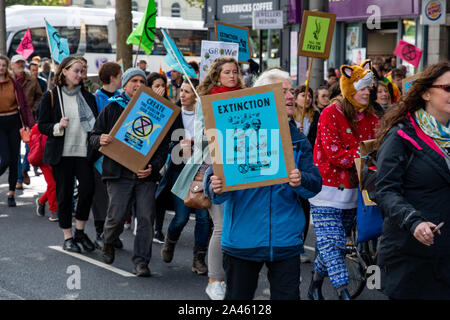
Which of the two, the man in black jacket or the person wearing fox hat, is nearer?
the person wearing fox hat

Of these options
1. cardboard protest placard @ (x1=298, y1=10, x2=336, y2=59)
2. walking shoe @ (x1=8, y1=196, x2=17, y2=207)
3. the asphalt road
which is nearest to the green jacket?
the asphalt road

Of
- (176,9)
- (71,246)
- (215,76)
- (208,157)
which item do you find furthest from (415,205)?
(176,9)

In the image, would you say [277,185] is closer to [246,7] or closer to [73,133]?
[73,133]

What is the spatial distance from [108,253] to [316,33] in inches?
135

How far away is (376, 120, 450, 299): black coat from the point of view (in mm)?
3623

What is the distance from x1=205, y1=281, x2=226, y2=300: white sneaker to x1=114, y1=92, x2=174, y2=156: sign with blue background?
4.55 ft

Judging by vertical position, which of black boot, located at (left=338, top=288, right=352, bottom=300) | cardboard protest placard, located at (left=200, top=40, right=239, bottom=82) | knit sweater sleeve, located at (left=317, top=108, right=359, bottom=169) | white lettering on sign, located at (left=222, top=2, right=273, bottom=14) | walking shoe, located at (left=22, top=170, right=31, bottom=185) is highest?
white lettering on sign, located at (left=222, top=2, right=273, bottom=14)

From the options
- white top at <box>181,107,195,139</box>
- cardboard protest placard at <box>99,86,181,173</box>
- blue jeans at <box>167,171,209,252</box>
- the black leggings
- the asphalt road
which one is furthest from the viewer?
the black leggings

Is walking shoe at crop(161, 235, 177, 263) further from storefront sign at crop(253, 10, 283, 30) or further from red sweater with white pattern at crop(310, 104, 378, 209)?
storefront sign at crop(253, 10, 283, 30)

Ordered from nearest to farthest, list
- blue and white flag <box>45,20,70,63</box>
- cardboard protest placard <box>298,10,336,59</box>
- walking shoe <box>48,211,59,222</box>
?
cardboard protest placard <box>298,10,336,59</box>, blue and white flag <box>45,20,70,63</box>, walking shoe <box>48,211,59,222</box>

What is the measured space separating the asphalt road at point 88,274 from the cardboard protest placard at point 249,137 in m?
2.20

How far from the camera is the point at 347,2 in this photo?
2064cm

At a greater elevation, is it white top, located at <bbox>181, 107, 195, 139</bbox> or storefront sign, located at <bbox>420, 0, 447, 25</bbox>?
storefront sign, located at <bbox>420, 0, 447, 25</bbox>
